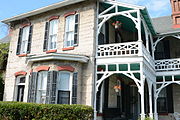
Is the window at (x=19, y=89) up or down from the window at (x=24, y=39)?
down

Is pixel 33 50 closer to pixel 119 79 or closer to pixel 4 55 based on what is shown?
pixel 4 55

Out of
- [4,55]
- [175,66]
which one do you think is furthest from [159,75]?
[4,55]

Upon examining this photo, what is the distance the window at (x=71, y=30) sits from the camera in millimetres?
11781

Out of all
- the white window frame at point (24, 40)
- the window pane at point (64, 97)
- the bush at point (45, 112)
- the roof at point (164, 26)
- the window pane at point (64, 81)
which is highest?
the roof at point (164, 26)

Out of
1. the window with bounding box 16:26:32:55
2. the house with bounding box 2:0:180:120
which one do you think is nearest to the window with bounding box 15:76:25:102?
the house with bounding box 2:0:180:120

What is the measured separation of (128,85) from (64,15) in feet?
24.4

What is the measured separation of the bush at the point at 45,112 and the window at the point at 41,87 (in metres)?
1.94

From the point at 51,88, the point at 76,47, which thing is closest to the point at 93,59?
the point at 76,47

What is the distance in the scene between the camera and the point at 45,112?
8492mm

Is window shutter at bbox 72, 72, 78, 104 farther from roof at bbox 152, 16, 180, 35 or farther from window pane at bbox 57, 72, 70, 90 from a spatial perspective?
roof at bbox 152, 16, 180, 35

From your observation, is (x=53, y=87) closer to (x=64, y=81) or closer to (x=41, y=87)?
(x=64, y=81)

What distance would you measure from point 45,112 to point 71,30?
5.52m

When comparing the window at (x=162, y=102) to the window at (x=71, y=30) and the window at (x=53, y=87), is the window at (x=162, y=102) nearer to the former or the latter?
the window at (x=53, y=87)

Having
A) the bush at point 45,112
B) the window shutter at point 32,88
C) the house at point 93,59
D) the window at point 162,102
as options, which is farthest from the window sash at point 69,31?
the window at point 162,102
